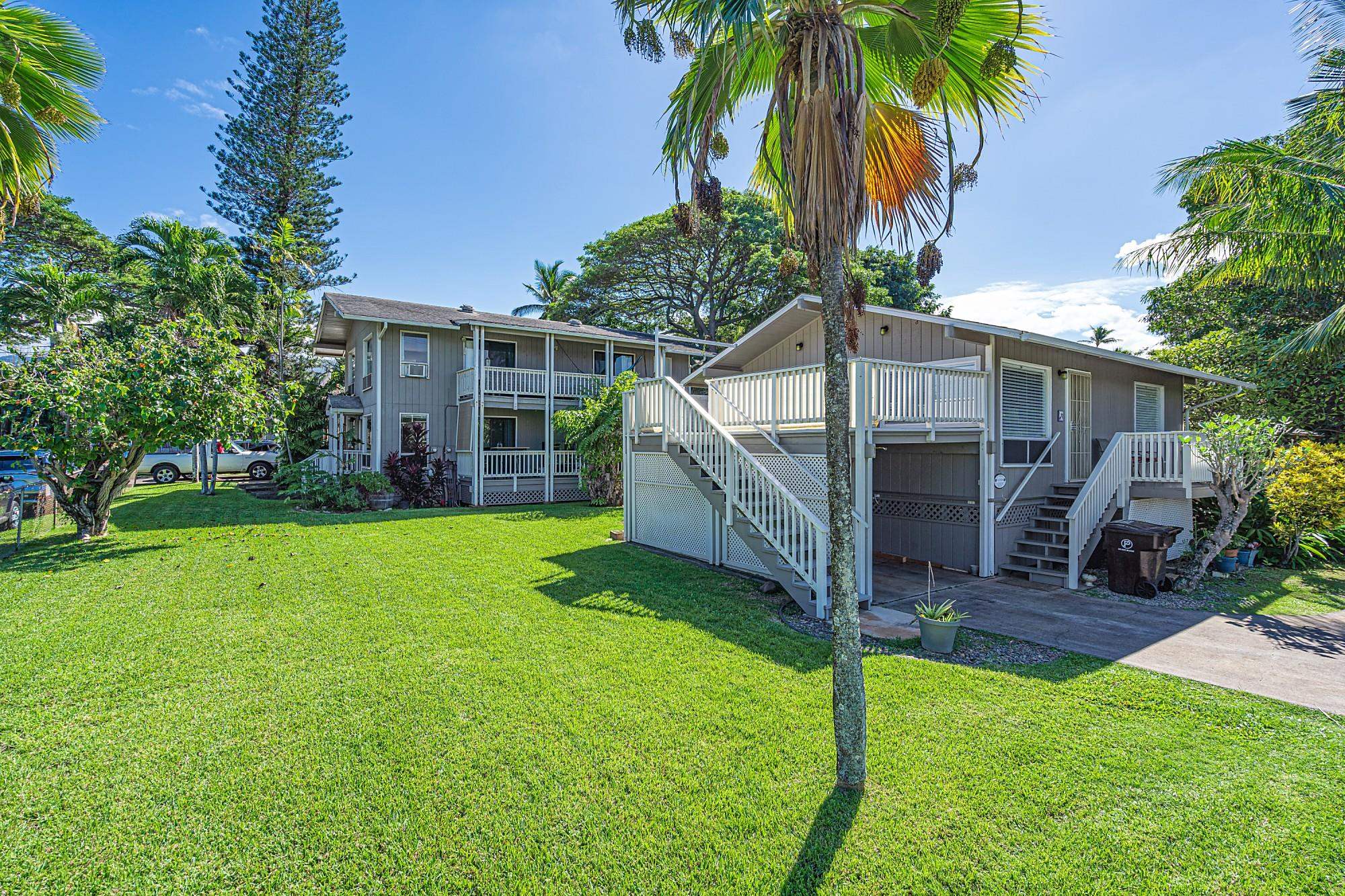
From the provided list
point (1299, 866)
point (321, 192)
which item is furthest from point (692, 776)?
point (321, 192)

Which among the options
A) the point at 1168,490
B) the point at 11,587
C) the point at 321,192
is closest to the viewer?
the point at 11,587

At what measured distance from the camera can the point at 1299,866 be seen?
9.28ft

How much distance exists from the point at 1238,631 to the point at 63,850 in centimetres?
1009

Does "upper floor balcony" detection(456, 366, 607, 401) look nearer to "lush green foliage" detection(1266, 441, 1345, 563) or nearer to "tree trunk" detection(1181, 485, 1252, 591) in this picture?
"tree trunk" detection(1181, 485, 1252, 591)

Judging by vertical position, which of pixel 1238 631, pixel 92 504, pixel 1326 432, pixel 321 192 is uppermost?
pixel 321 192

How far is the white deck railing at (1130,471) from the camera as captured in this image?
9234 mm

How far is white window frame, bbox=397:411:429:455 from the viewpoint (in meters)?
17.9

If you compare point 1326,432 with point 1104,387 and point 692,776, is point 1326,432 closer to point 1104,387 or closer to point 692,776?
point 1104,387

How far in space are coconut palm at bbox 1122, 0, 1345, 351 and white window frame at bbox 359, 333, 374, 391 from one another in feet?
65.9

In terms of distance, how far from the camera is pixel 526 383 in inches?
733

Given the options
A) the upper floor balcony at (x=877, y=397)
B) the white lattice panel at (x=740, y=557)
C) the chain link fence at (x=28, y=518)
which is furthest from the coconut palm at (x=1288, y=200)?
the chain link fence at (x=28, y=518)

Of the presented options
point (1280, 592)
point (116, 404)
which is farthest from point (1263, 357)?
point (116, 404)

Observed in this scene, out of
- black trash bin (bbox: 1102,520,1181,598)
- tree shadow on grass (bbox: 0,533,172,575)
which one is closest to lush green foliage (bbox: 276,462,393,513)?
tree shadow on grass (bbox: 0,533,172,575)

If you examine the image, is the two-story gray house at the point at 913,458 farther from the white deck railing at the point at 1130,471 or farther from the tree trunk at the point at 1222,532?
the tree trunk at the point at 1222,532
